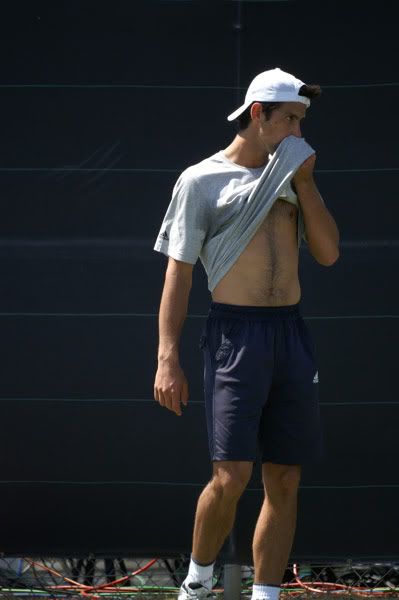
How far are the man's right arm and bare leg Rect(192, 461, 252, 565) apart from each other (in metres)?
0.25

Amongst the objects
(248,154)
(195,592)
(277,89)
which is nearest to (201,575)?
(195,592)

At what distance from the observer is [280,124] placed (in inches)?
145

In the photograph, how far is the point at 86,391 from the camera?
441 cm

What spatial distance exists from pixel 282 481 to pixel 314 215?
88 centimetres

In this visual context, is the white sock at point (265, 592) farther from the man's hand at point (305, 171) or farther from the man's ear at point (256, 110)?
the man's ear at point (256, 110)

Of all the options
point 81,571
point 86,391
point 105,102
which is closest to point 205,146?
point 105,102

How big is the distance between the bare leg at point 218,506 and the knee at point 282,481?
0.12 meters

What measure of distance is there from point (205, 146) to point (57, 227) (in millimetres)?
649

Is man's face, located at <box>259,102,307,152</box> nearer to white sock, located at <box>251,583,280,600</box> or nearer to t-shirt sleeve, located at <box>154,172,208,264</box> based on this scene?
t-shirt sleeve, located at <box>154,172,208,264</box>

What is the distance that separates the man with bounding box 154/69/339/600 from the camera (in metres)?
3.65

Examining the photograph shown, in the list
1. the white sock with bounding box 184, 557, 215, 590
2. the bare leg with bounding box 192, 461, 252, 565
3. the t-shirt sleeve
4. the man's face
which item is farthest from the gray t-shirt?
the white sock with bounding box 184, 557, 215, 590

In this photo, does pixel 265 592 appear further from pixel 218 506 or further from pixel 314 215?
pixel 314 215

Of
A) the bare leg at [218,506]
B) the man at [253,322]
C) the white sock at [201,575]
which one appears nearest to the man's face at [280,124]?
the man at [253,322]

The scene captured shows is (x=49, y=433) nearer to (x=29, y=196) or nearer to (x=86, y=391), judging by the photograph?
(x=86, y=391)
